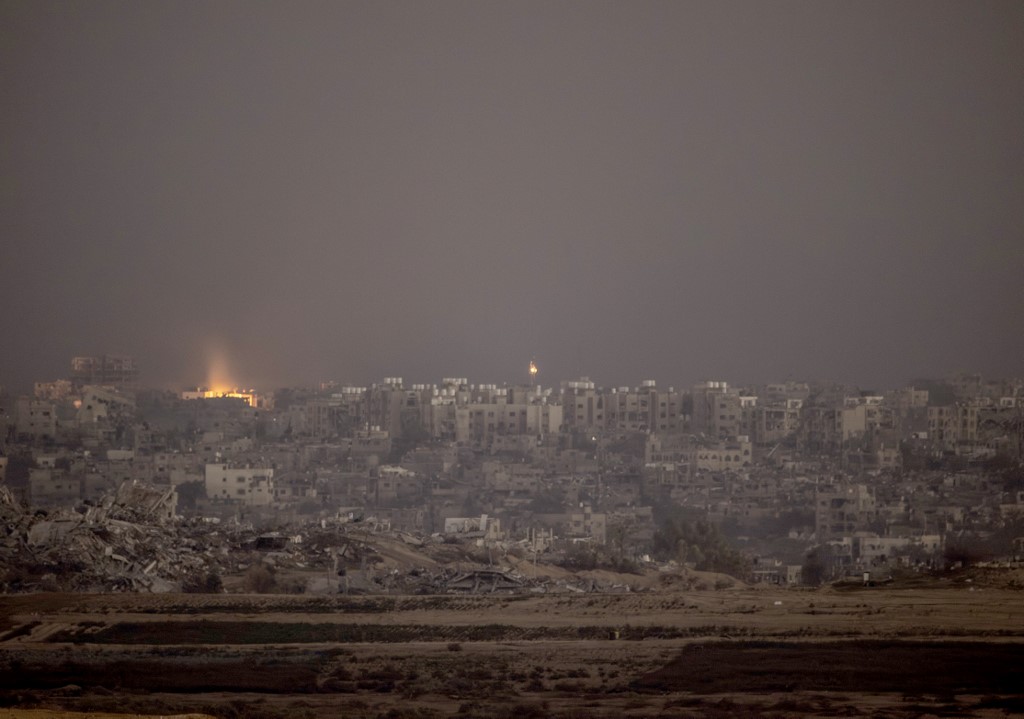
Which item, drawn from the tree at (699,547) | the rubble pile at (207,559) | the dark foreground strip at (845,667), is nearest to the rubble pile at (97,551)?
the rubble pile at (207,559)

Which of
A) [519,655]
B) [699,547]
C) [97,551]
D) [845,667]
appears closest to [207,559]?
[97,551]

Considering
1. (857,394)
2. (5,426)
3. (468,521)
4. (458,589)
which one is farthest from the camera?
(857,394)

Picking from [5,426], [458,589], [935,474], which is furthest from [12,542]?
[935,474]

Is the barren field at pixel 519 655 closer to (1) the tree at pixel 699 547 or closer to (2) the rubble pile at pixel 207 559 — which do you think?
(2) the rubble pile at pixel 207 559

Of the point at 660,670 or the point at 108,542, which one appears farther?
the point at 108,542

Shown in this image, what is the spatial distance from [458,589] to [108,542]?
14.0 ft

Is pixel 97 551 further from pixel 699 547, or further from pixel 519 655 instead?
pixel 699 547

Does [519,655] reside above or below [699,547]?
above

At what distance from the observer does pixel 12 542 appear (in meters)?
15.3

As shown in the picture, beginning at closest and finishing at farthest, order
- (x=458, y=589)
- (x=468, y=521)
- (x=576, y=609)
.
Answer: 1. (x=576, y=609)
2. (x=458, y=589)
3. (x=468, y=521)

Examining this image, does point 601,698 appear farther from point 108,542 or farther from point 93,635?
point 108,542

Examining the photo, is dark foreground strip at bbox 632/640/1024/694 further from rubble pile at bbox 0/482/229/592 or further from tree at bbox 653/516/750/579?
tree at bbox 653/516/750/579

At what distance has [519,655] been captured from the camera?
1102cm

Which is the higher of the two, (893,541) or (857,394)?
(857,394)
